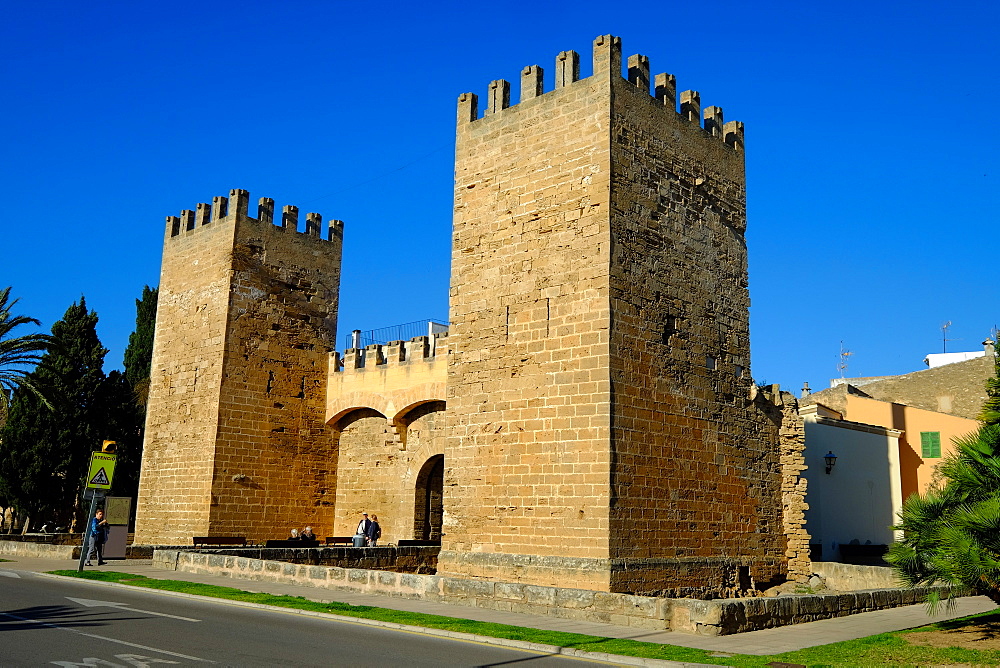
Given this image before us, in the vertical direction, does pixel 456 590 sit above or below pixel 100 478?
below

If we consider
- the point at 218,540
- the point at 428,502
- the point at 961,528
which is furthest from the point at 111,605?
the point at 428,502

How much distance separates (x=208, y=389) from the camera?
1983cm

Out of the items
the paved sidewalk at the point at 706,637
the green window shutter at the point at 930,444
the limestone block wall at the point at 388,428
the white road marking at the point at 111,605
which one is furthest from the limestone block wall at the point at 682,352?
the green window shutter at the point at 930,444

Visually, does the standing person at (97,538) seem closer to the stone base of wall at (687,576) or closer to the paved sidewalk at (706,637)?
the paved sidewalk at (706,637)

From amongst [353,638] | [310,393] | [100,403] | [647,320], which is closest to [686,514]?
[647,320]

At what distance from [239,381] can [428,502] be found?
16.9 feet

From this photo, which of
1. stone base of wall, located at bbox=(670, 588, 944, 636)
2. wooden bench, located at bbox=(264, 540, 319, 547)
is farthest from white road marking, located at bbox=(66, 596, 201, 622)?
wooden bench, located at bbox=(264, 540, 319, 547)

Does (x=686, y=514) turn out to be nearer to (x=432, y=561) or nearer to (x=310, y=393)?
(x=432, y=561)

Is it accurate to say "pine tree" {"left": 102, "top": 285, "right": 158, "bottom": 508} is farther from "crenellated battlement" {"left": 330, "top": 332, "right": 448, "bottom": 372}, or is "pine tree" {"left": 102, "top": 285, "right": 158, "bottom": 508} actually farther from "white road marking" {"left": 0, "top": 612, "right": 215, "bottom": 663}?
"white road marking" {"left": 0, "top": 612, "right": 215, "bottom": 663}

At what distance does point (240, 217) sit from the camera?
805 inches

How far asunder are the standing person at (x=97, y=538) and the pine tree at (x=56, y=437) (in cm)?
1013

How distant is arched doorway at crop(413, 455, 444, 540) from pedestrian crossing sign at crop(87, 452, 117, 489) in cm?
631

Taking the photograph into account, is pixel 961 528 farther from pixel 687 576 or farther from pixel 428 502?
pixel 428 502

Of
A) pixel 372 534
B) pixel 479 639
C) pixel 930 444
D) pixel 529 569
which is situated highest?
pixel 930 444
